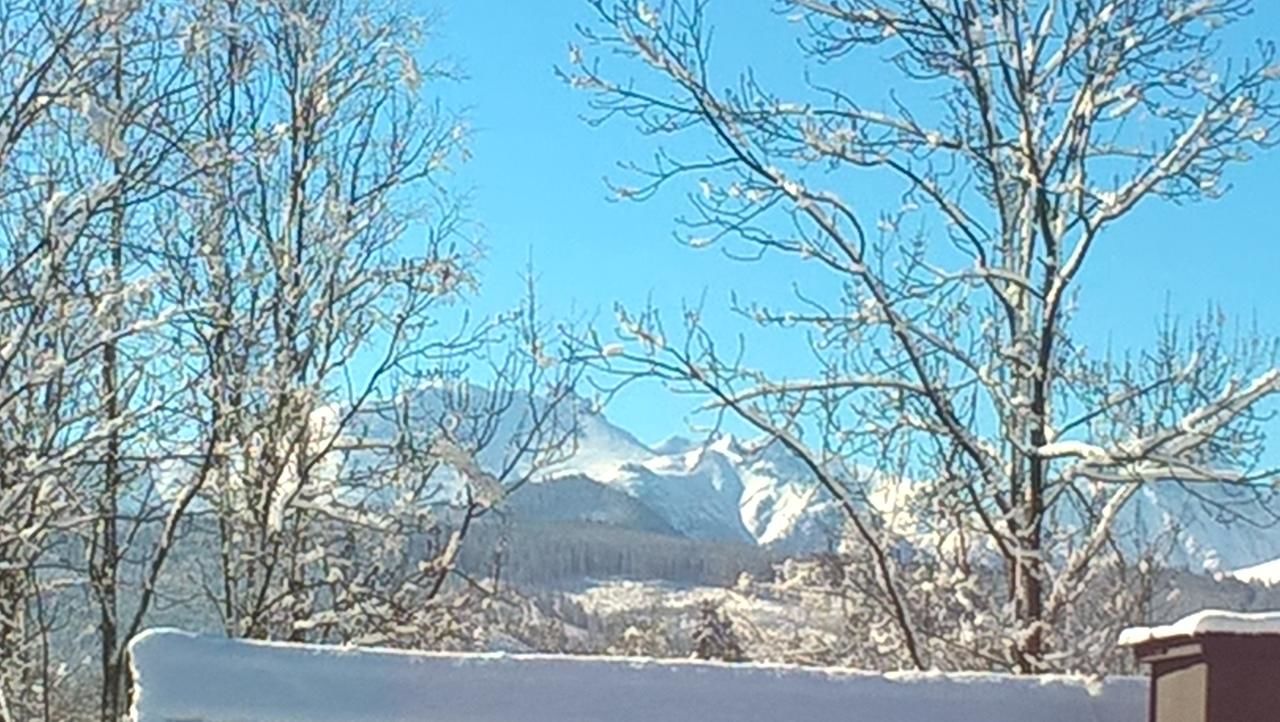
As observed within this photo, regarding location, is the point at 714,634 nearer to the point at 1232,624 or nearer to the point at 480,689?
the point at 480,689

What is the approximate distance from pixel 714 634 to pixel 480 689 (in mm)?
14433

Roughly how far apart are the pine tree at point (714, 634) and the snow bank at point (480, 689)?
39.4 ft

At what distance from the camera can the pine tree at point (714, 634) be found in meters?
16.8

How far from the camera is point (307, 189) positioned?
399 inches

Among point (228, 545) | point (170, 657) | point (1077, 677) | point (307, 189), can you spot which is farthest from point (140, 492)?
point (1077, 677)

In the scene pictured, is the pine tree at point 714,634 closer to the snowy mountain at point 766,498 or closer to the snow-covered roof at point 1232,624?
the snowy mountain at point 766,498

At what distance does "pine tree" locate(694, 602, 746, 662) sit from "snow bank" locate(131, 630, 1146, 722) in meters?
12.0

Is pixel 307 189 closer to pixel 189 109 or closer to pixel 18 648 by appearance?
pixel 189 109

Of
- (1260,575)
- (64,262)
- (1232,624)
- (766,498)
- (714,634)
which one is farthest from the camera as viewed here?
(714,634)

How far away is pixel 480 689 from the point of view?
3967mm

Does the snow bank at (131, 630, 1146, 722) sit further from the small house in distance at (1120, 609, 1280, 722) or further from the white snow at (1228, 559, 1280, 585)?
the white snow at (1228, 559, 1280, 585)

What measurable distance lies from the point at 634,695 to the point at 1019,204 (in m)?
4.33

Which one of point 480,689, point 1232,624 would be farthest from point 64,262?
point 1232,624

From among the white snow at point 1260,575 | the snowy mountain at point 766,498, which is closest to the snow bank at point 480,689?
the snowy mountain at point 766,498
